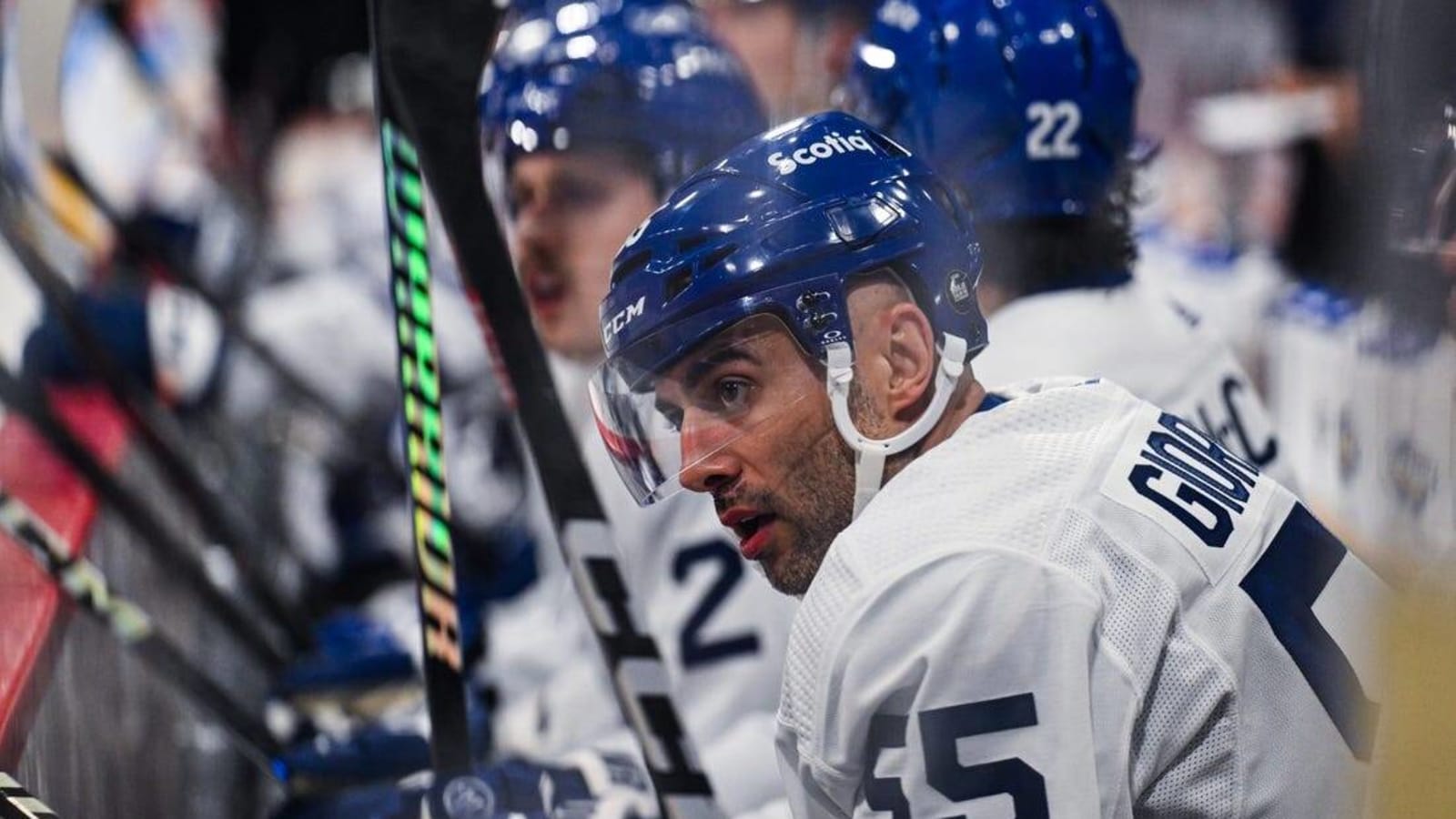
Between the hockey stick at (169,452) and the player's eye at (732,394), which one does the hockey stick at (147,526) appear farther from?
the player's eye at (732,394)

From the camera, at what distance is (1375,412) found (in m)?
1.10

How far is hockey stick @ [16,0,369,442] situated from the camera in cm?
215

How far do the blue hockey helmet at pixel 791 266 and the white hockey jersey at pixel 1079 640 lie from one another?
11 centimetres

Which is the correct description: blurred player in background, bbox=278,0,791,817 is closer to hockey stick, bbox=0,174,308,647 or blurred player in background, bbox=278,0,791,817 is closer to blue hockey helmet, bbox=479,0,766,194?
blue hockey helmet, bbox=479,0,766,194

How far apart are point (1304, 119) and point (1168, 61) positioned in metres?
0.38

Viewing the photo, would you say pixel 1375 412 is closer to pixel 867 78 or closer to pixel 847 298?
pixel 847 298

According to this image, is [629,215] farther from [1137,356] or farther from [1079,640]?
[1079,640]

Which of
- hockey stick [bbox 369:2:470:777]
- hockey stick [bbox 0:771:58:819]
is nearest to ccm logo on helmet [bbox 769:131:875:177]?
hockey stick [bbox 369:2:470:777]

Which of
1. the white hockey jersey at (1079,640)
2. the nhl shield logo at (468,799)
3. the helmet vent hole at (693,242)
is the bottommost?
the nhl shield logo at (468,799)

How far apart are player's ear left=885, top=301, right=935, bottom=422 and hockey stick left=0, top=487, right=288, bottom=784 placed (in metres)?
1.32

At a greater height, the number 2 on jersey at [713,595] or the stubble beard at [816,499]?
the stubble beard at [816,499]

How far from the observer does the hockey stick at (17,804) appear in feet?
6.18

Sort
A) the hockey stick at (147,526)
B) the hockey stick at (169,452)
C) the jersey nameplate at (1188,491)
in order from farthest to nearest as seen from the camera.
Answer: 1. the hockey stick at (169,452)
2. the hockey stick at (147,526)
3. the jersey nameplate at (1188,491)

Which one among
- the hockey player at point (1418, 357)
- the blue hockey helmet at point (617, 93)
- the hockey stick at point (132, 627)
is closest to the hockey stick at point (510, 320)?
the blue hockey helmet at point (617, 93)
